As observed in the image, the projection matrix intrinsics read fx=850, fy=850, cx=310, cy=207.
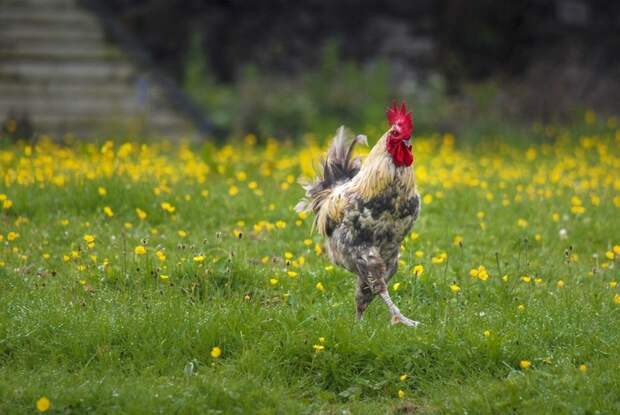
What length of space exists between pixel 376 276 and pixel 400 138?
0.99 metres

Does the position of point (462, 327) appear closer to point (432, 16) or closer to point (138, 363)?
point (138, 363)

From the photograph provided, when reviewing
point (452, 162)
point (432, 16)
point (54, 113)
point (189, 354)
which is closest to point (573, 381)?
point (189, 354)

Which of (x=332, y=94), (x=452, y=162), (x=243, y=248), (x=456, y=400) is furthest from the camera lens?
(x=332, y=94)

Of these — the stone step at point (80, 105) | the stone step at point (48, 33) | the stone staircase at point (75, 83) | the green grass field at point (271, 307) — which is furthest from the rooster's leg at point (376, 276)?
the stone step at point (48, 33)

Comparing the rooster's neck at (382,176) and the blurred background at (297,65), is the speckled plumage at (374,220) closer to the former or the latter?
the rooster's neck at (382,176)

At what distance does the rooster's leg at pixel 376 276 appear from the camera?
600cm

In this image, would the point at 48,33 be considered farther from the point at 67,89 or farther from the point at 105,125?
the point at 105,125

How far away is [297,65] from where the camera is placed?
1900cm

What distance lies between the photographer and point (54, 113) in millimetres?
14820

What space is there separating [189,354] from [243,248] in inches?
91.1

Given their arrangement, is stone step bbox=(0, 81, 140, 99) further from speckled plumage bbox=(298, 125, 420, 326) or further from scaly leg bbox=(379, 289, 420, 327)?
scaly leg bbox=(379, 289, 420, 327)

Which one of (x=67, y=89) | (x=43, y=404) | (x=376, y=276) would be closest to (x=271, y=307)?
(x=376, y=276)

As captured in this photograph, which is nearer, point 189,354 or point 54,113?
point 189,354

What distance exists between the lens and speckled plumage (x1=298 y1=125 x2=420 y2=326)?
19.7 feet
